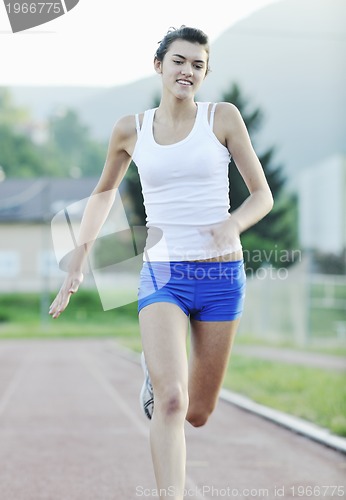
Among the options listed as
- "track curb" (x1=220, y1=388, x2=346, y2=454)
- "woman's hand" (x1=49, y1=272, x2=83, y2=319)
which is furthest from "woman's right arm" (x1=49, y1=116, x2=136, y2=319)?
"track curb" (x1=220, y1=388, x2=346, y2=454)

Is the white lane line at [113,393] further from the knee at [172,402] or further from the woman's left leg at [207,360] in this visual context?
the knee at [172,402]

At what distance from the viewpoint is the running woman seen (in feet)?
13.3

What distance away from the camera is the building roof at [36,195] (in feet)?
214

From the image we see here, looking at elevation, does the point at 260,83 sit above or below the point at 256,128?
below

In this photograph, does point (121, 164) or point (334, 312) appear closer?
point (121, 164)

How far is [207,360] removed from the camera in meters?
4.44

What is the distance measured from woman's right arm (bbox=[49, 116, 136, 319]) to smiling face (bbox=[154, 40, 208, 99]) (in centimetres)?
29

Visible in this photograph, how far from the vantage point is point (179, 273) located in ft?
13.9

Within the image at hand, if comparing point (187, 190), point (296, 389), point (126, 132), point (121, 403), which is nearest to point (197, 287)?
point (187, 190)

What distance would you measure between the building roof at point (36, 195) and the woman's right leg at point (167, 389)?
60.2 meters

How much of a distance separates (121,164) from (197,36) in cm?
69

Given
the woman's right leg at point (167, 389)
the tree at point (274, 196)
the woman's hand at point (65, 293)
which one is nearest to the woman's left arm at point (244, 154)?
the woman's right leg at point (167, 389)

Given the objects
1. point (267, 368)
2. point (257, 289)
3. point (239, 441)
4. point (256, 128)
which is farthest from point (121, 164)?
point (256, 128)

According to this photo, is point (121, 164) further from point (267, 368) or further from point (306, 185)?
point (306, 185)
